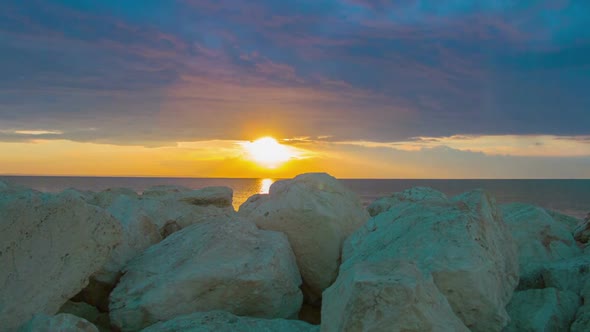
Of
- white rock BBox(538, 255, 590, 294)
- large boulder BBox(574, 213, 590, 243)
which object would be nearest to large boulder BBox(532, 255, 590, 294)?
white rock BBox(538, 255, 590, 294)

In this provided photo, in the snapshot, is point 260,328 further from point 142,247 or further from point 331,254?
point 142,247

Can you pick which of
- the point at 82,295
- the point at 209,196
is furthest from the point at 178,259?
the point at 209,196

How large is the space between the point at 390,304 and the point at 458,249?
1.54 meters

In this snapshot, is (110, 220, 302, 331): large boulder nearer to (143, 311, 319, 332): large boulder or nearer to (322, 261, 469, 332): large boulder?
A: (143, 311, 319, 332): large boulder

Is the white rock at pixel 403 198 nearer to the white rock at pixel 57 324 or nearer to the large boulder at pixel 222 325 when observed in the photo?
the large boulder at pixel 222 325

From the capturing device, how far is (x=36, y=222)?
4996 millimetres

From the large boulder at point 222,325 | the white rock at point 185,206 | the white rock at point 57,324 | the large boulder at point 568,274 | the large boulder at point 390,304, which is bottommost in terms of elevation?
the large boulder at point 222,325

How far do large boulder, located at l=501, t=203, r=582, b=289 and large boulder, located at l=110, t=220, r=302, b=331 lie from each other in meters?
3.66

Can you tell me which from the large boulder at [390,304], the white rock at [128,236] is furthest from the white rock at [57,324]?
the large boulder at [390,304]

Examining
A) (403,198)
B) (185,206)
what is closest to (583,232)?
(403,198)

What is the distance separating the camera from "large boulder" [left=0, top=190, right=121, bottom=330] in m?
4.77

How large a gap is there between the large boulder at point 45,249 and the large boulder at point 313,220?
242 cm

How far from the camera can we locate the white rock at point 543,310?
16.2 feet

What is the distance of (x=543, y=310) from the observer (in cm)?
507
